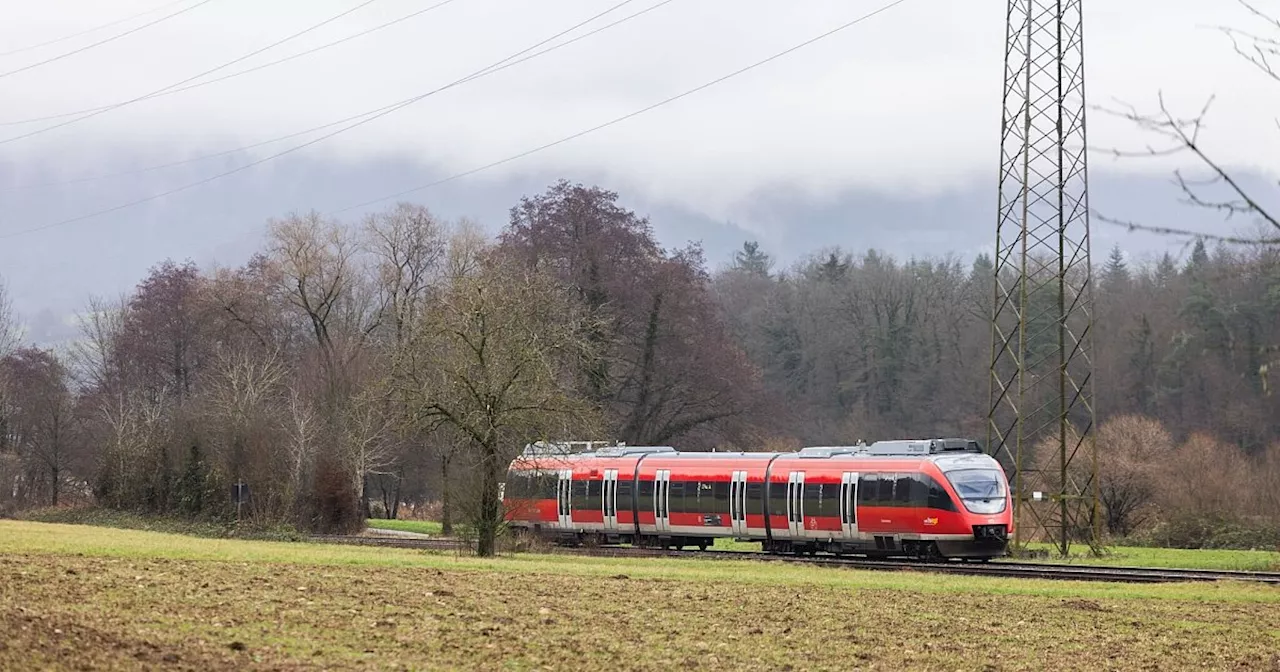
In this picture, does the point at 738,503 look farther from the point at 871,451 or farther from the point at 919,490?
the point at 919,490

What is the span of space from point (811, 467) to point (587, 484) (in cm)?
813

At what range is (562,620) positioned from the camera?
18234mm

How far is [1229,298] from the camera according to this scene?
77.1 m

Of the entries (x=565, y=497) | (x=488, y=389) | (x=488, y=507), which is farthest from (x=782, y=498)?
(x=488, y=389)

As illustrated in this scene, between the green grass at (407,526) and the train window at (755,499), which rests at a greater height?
the train window at (755,499)

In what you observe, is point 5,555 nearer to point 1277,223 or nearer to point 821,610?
point 821,610

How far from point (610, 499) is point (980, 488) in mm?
11792

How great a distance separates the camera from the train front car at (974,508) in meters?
38.4

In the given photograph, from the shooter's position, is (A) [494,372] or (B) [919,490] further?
(B) [919,490]

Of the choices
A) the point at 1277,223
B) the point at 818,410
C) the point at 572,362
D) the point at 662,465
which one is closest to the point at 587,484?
the point at 662,465

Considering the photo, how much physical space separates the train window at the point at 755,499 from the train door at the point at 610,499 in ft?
15.9

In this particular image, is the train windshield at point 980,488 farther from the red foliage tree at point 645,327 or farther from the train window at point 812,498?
the red foliage tree at point 645,327

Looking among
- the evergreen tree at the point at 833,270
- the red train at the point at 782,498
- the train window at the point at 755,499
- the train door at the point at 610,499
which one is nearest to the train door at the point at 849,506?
the red train at the point at 782,498

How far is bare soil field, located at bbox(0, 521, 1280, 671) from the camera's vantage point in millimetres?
14594
